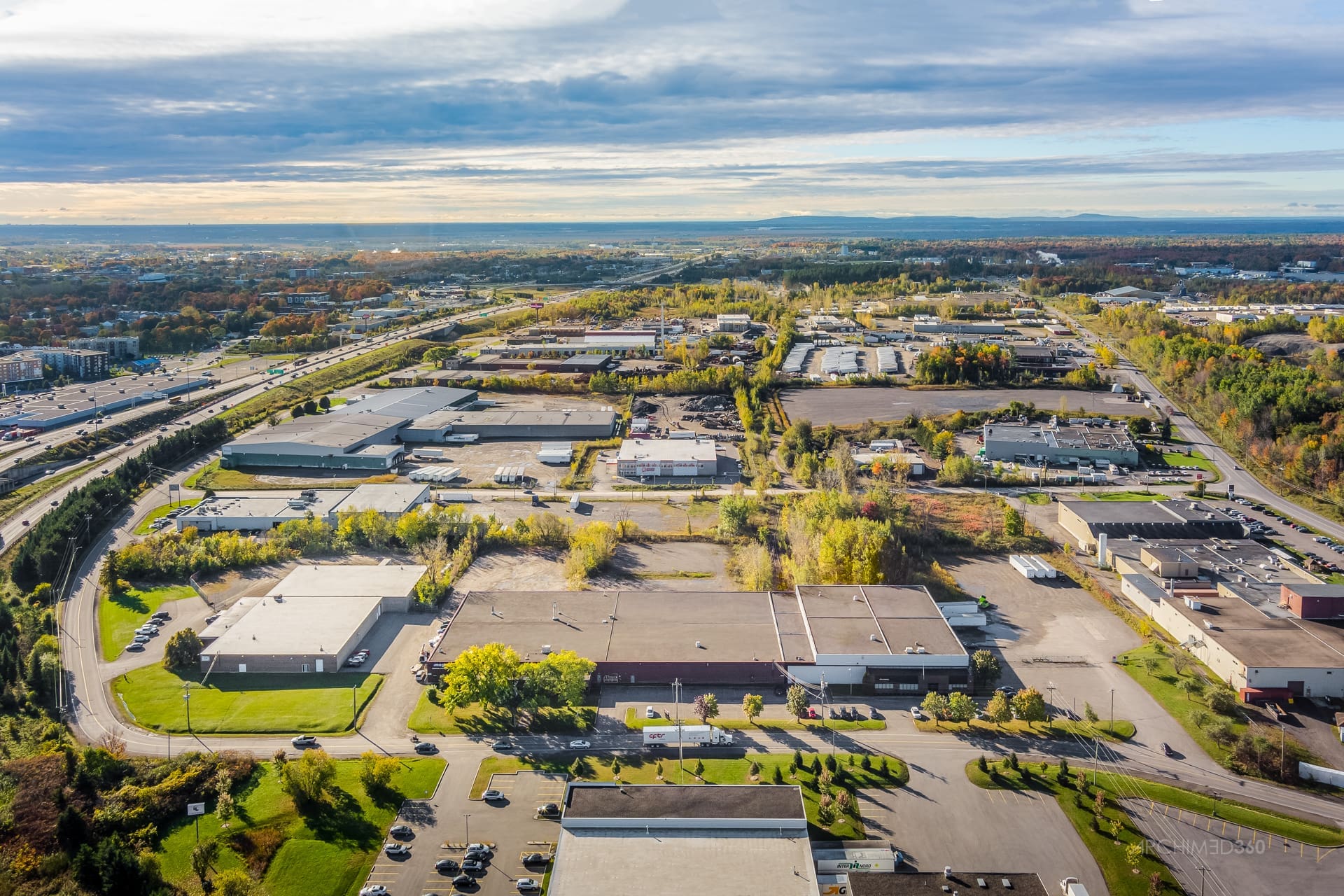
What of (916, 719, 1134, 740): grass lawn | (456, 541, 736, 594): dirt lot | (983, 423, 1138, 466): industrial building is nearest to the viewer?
(916, 719, 1134, 740): grass lawn

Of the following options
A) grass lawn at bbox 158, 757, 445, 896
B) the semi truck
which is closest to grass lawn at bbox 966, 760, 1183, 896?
the semi truck

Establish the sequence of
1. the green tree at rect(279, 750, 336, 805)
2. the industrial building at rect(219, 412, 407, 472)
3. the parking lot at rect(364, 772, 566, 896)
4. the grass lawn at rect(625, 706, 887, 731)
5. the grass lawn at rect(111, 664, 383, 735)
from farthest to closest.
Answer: the industrial building at rect(219, 412, 407, 472), the grass lawn at rect(111, 664, 383, 735), the grass lawn at rect(625, 706, 887, 731), the green tree at rect(279, 750, 336, 805), the parking lot at rect(364, 772, 566, 896)

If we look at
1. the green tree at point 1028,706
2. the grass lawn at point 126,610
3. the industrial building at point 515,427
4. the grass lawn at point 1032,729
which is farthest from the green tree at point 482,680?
the industrial building at point 515,427

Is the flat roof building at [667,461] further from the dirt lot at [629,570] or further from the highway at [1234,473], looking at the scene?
the highway at [1234,473]

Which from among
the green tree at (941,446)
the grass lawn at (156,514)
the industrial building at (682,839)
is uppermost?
the green tree at (941,446)

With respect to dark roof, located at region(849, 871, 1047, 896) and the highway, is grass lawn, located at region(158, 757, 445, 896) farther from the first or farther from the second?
the highway

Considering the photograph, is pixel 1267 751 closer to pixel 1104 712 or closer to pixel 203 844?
pixel 1104 712

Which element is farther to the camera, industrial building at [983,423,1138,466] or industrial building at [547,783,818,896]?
industrial building at [983,423,1138,466]

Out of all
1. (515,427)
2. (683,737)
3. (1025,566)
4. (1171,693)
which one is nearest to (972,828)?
→ (683,737)
